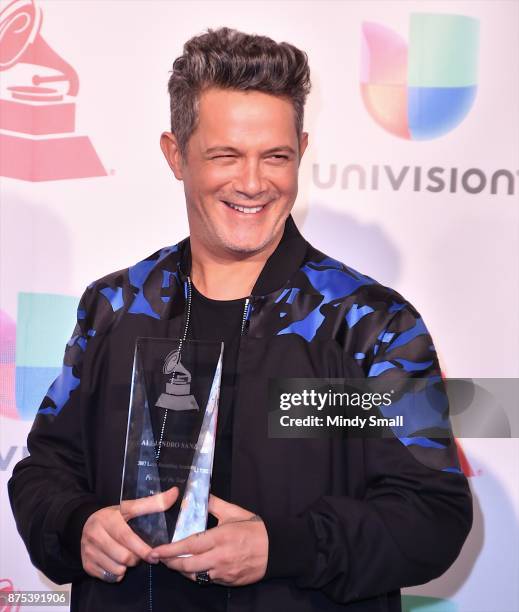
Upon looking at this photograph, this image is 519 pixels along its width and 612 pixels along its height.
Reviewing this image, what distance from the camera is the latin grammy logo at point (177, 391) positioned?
1.29m

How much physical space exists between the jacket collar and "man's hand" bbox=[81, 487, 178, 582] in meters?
0.39

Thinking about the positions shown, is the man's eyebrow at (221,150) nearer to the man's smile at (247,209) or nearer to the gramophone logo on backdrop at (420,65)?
the man's smile at (247,209)

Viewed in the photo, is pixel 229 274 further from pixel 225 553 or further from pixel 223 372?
pixel 225 553

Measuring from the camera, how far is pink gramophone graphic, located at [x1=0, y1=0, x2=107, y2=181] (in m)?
2.02

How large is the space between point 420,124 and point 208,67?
0.70 meters

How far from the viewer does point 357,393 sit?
144 cm

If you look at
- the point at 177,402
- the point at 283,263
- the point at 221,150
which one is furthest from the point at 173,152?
the point at 177,402

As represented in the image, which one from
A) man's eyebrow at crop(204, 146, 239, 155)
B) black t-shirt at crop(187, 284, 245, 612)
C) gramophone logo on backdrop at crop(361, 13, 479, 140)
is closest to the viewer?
black t-shirt at crop(187, 284, 245, 612)

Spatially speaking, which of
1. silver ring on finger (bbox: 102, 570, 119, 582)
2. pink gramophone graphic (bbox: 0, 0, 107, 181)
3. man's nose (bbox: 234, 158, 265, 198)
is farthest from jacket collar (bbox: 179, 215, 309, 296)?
pink gramophone graphic (bbox: 0, 0, 107, 181)

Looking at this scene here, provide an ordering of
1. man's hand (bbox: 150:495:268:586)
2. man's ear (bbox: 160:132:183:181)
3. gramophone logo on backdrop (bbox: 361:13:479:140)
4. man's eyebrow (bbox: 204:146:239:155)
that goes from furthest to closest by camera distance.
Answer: gramophone logo on backdrop (bbox: 361:13:479:140) < man's ear (bbox: 160:132:183:181) < man's eyebrow (bbox: 204:146:239:155) < man's hand (bbox: 150:495:268:586)

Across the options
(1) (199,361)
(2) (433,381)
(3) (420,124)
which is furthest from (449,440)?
(3) (420,124)

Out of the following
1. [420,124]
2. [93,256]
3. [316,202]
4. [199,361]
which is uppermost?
[420,124]

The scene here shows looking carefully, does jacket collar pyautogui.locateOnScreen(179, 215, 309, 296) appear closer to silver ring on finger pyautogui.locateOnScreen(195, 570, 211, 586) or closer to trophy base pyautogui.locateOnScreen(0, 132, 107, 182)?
silver ring on finger pyautogui.locateOnScreen(195, 570, 211, 586)

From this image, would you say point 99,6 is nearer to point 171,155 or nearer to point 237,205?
point 171,155
